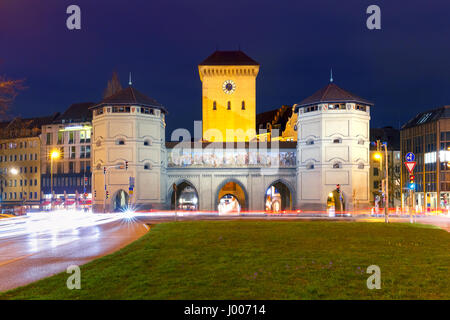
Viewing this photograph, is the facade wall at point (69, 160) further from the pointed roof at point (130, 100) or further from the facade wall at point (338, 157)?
the facade wall at point (338, 157)

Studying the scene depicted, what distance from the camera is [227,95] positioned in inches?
3922

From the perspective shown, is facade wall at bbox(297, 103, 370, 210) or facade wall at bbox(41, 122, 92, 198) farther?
facade wall at bbox(41, 122, 92, 198)

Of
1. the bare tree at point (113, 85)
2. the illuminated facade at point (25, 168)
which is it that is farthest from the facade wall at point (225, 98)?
the illuminated facade at point (25, 168)

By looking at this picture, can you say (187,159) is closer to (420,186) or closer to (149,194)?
(149,194)

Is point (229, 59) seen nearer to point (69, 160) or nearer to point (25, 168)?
point (69, 160)

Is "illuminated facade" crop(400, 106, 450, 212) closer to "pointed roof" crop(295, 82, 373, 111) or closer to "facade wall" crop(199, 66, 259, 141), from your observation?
"pointed roof" crop(295, 82, 373, 111)

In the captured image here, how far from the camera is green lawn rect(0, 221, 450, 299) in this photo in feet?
37.8

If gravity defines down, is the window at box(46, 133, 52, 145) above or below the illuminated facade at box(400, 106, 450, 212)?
above

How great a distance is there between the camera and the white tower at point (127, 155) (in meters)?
70.3

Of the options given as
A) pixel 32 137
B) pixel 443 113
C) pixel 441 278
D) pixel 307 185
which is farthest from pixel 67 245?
pixel 32 137

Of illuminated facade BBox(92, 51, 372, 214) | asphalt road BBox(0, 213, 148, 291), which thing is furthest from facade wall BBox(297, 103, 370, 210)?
asphalt road BBox(0, 213, 148, 291)

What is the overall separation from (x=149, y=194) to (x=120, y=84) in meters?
39.9

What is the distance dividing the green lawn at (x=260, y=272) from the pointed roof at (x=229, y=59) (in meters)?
79.3

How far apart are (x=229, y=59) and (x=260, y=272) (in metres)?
89.4
